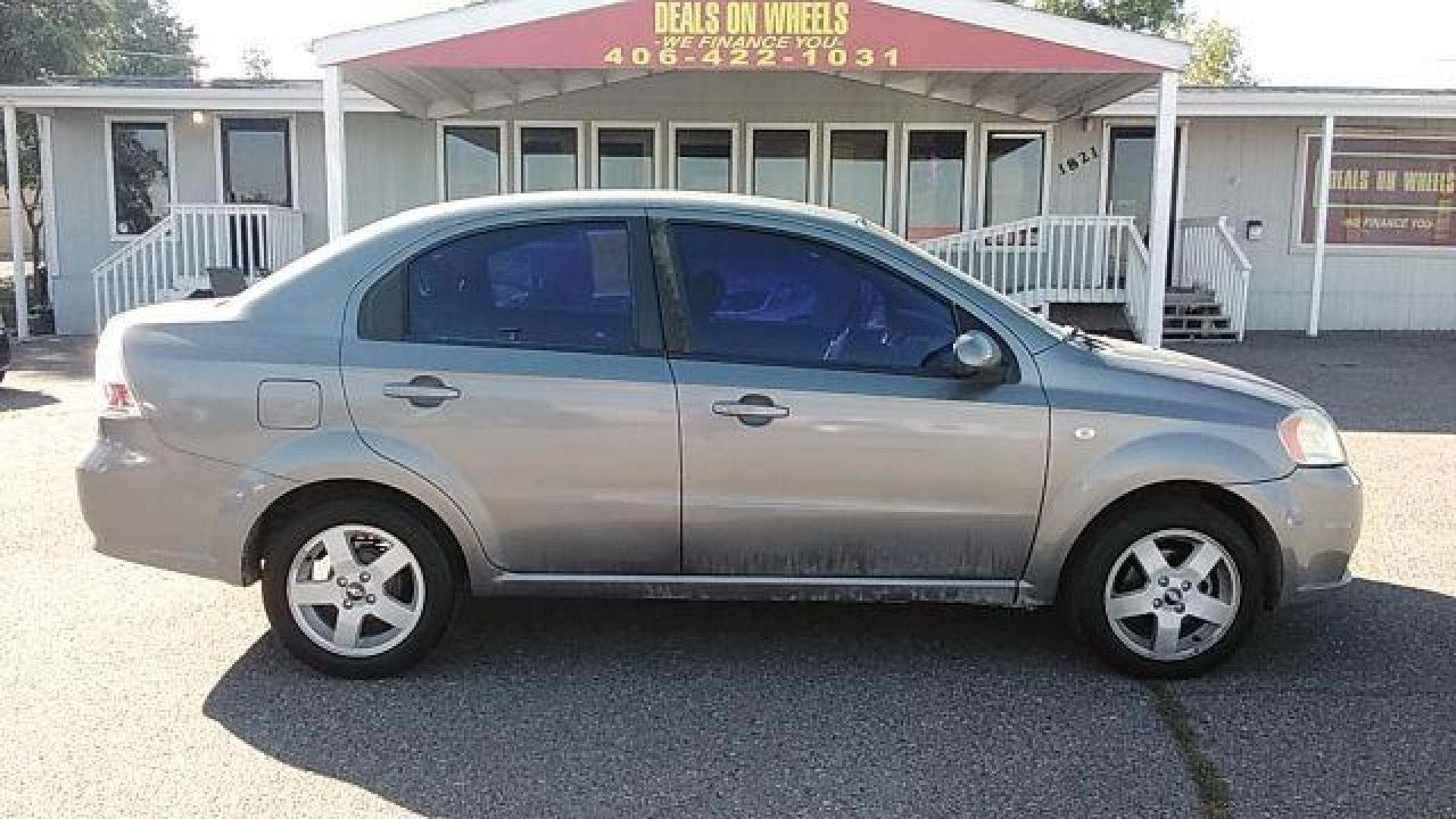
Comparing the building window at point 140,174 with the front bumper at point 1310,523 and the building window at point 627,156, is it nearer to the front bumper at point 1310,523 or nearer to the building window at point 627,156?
the building window at point 627,156

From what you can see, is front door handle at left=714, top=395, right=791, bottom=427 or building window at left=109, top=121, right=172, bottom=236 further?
building window at left=109, top=121, right=172, bottom=236

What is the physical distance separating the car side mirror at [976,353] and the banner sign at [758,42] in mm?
7749

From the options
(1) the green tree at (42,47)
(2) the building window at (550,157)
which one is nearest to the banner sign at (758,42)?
(2) the building window at (550,157)

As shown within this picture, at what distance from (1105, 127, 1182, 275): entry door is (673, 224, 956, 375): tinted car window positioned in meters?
13.0

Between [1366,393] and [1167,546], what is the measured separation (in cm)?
814

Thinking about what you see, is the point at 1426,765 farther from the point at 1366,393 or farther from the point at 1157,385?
the point at 1366,393

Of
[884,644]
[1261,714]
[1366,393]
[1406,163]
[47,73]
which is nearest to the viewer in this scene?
[1261,714]

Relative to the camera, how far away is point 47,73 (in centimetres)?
2134

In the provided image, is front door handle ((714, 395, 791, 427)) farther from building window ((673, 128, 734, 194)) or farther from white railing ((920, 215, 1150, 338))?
building window ((673, 128, 734, 194))

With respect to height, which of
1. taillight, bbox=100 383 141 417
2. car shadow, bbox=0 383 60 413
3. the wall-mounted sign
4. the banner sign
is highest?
the banner sign

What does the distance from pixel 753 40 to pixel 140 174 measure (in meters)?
9.89

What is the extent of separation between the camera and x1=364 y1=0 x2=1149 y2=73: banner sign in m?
11.1

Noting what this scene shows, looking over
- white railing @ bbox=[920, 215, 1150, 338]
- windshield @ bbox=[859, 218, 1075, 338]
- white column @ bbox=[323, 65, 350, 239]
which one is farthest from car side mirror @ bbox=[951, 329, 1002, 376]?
white railing @ bbox=[920, 215, 1150, 338]

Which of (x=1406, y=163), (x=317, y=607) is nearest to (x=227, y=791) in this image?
(x=317, y=607)
